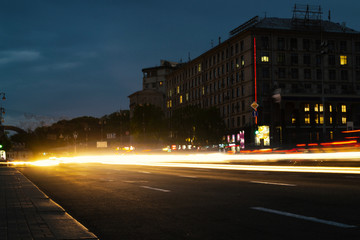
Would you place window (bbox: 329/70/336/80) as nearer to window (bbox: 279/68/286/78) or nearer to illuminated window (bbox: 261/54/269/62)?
window (bbox: 279/68/286/78)

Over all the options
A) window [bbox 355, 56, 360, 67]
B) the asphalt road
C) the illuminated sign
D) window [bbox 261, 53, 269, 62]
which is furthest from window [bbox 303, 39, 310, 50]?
the asphalt road

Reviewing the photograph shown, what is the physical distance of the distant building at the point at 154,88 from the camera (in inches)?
5438

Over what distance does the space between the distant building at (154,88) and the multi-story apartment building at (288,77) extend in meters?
51.5

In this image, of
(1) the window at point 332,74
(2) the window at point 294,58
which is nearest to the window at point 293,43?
(2) the window at point 294,58

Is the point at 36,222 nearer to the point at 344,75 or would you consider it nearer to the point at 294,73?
the point at 294,73

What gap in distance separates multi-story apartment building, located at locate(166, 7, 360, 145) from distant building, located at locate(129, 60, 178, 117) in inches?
2028

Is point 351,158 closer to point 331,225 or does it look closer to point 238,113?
point 331,225

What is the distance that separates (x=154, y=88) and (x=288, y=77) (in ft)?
233

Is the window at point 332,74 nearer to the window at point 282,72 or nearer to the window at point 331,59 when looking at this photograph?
the window at point 331,59

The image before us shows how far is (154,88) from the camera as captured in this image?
144750 millimetres

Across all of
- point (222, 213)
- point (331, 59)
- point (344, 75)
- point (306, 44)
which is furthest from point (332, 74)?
point (222, 213)

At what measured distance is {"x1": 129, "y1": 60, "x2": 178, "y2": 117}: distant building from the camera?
138125mm

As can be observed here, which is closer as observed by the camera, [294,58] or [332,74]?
[294,58]

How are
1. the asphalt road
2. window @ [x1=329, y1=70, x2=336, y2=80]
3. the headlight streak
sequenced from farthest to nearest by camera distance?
window @ [x1=329, y1=70, x2=336, y2=80] < the headlight streak < the asphalt road
